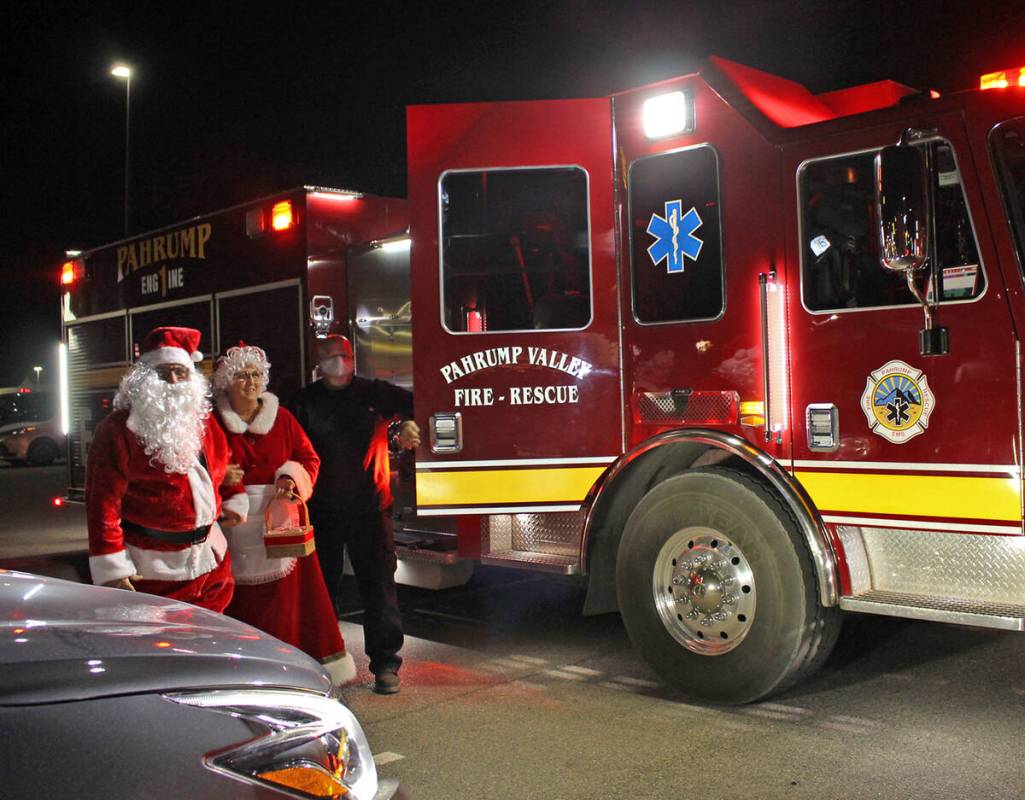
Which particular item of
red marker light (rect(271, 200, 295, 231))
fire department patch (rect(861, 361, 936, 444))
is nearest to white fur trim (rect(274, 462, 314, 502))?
fire department patch (rect(861, 361, 936, 444))

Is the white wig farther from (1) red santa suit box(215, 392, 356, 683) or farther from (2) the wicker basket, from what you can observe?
(2) the wicker basket

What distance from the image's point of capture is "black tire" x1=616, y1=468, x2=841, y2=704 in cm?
481

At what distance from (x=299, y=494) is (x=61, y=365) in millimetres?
7418

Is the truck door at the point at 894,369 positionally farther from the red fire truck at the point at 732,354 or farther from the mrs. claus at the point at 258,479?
the mrs. claus at the point at 258,479

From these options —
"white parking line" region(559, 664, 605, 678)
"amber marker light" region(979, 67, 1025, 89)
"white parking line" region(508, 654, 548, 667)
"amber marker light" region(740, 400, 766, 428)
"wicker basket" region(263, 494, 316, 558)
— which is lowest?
"white parking line" region(559, 664, 605, 678)

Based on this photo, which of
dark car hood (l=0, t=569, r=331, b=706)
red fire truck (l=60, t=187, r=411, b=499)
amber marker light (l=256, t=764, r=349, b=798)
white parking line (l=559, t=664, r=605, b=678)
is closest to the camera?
dark car hood (l=0, t=569, r=331, b=706)

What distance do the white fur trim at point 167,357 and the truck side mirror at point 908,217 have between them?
2.67 meters

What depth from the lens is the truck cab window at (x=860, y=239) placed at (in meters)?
4.45

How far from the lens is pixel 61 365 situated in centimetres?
1128

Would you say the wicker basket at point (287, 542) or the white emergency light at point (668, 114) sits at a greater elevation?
the white emergency light at point (668, 114)

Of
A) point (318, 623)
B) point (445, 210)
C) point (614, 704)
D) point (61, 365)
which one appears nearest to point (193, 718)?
point (318, 623)

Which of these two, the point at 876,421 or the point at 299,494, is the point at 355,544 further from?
the point at 876,421

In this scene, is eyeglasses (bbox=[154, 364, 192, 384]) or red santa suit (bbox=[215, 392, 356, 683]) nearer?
eyeglasses (bbox=[154, 364, 192, 384])

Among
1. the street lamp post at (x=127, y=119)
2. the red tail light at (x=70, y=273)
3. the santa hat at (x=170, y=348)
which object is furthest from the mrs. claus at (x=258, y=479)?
the street lamp post at (x=127, y=119)
